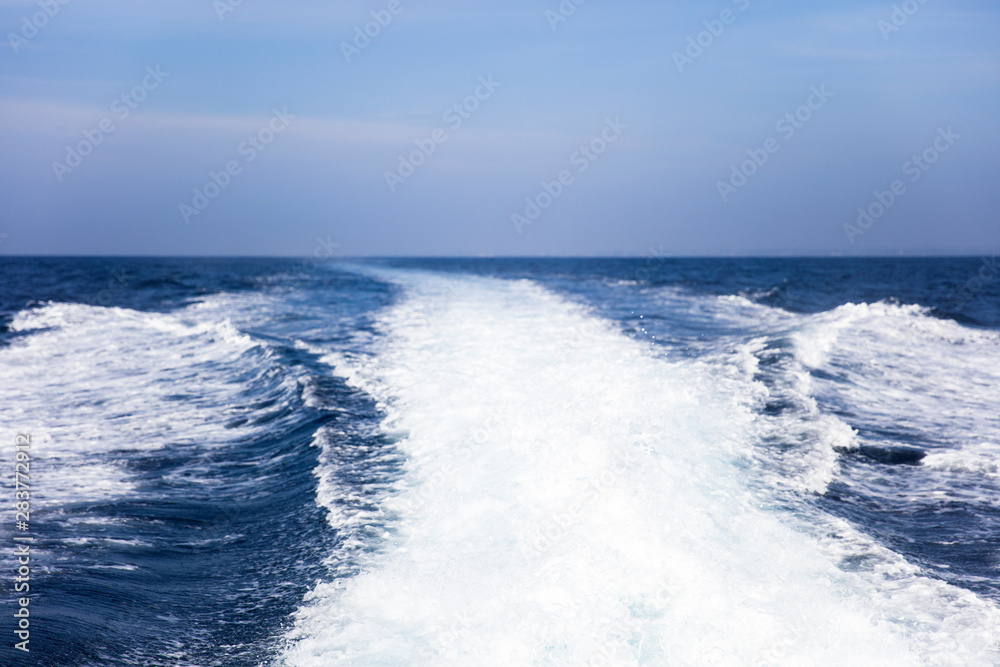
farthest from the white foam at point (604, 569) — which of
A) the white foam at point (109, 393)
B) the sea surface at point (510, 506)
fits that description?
the white foam at point (109, 393)

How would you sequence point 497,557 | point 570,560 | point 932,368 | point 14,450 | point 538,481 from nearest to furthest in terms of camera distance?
point 570,560 → point 497,557 → point 538,481 → point 14,450 → point 932,368

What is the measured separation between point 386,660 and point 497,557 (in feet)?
3.76

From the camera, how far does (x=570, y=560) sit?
419cm

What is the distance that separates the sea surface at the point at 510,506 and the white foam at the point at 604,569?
0.02 m

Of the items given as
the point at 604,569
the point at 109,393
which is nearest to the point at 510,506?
the point at 604,569

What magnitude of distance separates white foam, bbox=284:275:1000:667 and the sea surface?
0.07 ft

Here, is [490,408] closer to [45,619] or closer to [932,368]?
[45,619]

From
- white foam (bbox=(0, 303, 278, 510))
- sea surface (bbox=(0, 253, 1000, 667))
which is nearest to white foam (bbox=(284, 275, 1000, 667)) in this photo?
sea surface (bbox=(0, 253, 1000, 667))

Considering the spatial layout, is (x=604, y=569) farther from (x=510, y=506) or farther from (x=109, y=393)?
(x=109, y=393)

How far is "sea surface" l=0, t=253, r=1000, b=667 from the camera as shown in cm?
377

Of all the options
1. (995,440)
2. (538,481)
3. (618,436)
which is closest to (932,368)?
(995,440)

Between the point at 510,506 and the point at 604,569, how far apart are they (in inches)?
52.3

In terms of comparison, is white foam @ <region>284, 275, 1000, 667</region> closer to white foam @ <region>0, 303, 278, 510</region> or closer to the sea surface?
the sea surface

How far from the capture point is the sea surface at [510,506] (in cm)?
377
